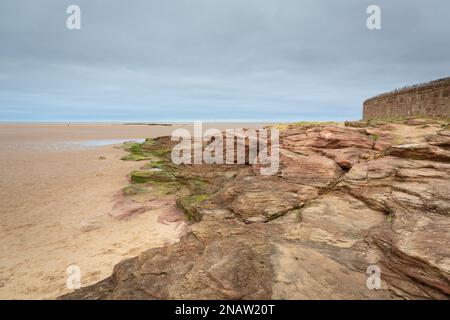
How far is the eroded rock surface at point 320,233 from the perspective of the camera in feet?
14.2

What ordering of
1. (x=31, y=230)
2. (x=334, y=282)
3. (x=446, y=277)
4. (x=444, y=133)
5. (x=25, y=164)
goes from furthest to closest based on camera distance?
1. (x=25, y=164)
2. (x=31, y=230)
3. (x=444, y=133)
4. (x=334, y=282)
5. (x=446, y=277)

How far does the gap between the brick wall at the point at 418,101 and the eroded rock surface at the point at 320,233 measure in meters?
6.67

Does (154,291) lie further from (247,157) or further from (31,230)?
(247,157)

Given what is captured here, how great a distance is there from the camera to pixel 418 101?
16234 millimetres

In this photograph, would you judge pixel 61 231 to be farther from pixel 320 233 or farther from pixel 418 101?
pixel 418 101

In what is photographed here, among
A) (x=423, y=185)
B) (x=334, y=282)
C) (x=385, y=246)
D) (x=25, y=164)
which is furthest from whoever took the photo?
(x=25, y=164)

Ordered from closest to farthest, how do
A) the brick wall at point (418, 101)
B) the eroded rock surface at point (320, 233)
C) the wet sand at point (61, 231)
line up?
the eroded rock surface at point (320, 233) → the wet sand at point (61, 231) → the brick wall at point (418, 101)

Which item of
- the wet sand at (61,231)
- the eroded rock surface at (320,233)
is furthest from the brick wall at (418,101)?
the wet sand at (61,231)

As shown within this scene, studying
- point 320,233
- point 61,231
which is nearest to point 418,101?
point 320,233

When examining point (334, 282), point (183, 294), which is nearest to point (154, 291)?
point (183, 294)

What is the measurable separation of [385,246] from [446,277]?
1077 mm

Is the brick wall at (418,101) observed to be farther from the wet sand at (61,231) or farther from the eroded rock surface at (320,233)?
the wet sand at (61,231)

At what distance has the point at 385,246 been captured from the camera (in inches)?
197
